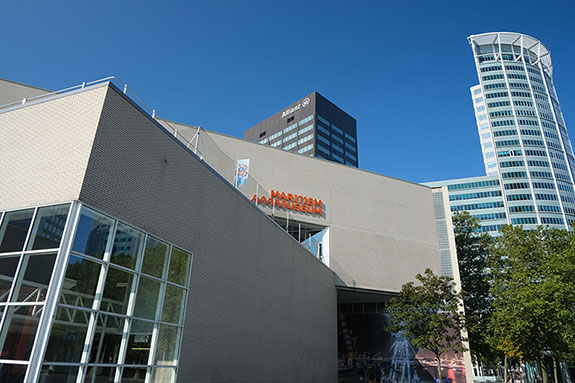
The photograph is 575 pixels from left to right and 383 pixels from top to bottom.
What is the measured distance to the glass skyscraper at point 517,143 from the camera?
115 metres

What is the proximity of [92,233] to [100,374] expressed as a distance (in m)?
3.04

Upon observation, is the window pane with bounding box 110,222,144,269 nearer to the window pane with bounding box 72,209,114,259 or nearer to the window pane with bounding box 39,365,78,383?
the window pane with bounding box 72,209,114,259

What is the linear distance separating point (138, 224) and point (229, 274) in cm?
479

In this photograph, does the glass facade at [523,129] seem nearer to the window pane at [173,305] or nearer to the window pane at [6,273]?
the window pane at [173,305]

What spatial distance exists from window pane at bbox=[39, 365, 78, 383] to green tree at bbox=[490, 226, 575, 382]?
28474 mm

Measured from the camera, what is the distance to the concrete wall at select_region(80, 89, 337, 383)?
9312 millimetres

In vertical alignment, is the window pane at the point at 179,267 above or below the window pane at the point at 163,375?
above

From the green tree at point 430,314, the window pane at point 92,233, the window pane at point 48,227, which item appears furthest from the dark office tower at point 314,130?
the window pane at point 48,227

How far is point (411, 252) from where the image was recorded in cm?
3397

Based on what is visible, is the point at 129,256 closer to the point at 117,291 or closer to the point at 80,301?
the point at 117,291

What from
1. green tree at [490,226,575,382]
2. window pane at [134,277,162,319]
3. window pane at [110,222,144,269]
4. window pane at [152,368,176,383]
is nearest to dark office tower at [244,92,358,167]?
green tree at [490,226,575,382]

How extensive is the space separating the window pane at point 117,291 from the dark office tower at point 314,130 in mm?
90944

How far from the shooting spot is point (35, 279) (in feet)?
25.5

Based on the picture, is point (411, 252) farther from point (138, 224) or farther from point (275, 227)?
point (138, 224)
